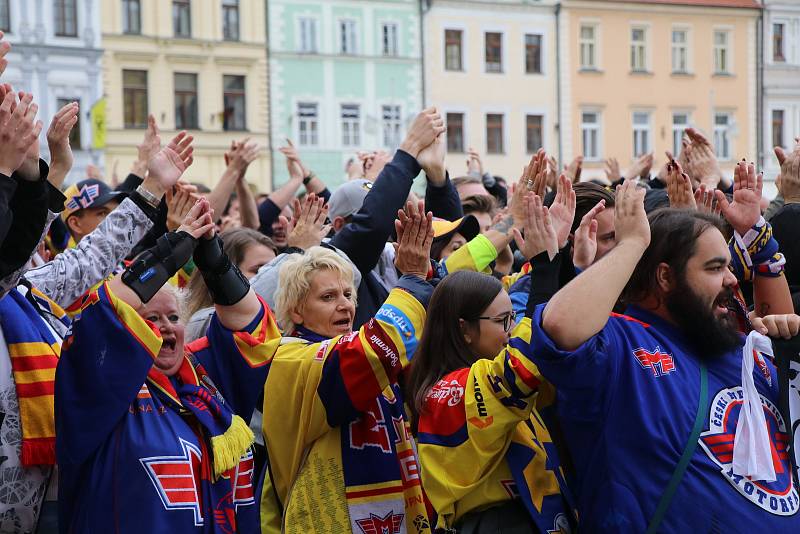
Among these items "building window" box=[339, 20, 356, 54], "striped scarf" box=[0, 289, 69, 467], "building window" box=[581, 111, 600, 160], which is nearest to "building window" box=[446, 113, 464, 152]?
"building window" box=[339, 20, 356, 54]

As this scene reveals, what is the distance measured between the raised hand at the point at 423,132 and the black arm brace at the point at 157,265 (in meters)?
1.51

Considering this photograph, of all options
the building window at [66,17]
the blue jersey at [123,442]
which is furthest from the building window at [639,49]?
the blue jersey at [123,442]

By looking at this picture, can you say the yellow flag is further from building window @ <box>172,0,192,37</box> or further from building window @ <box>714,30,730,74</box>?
building window @ <box>714,30,730,74</box>

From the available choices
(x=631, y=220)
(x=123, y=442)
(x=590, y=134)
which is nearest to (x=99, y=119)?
(x=590, y=134)

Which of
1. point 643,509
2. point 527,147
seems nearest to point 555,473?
point 643,509

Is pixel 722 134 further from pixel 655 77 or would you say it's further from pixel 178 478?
pixel 178 478

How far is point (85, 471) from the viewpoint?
3445 mm

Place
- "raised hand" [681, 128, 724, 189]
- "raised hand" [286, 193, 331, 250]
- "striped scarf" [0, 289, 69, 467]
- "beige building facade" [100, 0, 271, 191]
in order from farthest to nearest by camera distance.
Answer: "beige building facade" [100, 0, 271, 191], "raised hand" [286, 193, 331, 250], "raised hand" [681, 128, 724, 189], "striped scarf" [0, 289, 69, 467]

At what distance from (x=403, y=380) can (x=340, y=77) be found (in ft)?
104

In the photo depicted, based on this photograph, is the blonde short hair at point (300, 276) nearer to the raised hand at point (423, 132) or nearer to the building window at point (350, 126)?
the raised hand at point (423, 132)

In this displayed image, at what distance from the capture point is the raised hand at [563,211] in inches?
144

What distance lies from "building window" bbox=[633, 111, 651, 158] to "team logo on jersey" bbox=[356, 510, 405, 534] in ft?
119

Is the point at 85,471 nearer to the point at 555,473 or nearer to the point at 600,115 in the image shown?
the point at 555,473

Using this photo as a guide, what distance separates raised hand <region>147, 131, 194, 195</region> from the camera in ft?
14.5
